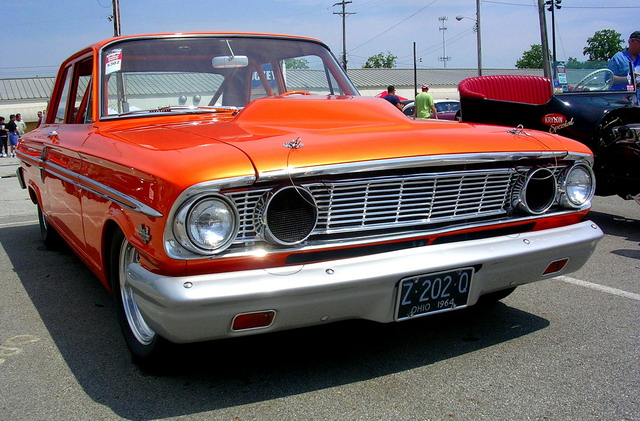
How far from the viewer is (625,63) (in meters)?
7.19

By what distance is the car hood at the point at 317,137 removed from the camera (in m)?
2.46

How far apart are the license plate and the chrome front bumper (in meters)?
0.04

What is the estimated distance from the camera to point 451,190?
9.26 feet

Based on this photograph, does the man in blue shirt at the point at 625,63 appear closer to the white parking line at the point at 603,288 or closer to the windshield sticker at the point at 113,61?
the white parking line at the point at 603,288

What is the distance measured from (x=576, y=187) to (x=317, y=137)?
1357 millimetres

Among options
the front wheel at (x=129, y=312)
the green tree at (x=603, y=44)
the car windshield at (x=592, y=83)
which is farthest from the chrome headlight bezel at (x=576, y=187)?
the green tree at (x=603, y=44)

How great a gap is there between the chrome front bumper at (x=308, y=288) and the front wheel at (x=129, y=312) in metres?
0.34

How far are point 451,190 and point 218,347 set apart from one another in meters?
1.39

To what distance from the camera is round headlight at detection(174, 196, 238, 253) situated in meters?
2.33

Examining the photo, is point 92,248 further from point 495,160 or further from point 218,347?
point 495,160

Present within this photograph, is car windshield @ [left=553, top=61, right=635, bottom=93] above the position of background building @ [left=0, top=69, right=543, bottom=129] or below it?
below

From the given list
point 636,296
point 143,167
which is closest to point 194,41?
point 143,167

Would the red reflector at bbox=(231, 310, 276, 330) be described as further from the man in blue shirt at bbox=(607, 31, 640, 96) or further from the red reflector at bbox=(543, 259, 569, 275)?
the man in blue shirt at bbox=(607, 31, 640, 96)

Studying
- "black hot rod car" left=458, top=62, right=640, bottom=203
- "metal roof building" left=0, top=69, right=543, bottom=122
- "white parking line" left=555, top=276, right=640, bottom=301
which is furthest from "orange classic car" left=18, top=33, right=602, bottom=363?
"metal roof building" left=0, top=69, right=543, bottom=122
